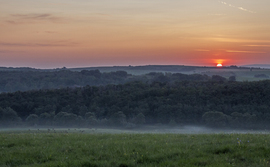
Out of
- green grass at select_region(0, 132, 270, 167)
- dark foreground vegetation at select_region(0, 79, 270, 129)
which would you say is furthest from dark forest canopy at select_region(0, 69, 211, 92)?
green grass at select_region(0, 132, 270, 167)

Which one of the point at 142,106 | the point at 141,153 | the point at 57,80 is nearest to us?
the point at 141,153

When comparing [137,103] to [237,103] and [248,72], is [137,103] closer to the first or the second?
[237,103]

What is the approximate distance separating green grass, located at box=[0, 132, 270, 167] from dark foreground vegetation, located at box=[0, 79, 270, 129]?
1234 inches

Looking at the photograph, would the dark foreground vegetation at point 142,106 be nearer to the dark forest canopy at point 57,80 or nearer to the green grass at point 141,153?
the green grass at point 141,153

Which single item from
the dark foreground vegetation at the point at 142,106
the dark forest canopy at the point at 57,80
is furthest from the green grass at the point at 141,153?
the dark forest canopy at the point at 57,80

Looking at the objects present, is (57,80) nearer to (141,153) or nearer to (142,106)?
(142,106)

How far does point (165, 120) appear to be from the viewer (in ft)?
149

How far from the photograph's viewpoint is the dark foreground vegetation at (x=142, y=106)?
140 feet

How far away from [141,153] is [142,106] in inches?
1575

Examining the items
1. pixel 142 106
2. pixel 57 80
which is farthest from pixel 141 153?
pixel 57 80

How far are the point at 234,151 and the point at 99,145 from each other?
199 inches

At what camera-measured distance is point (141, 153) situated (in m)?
9.19

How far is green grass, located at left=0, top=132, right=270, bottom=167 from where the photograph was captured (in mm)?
8312

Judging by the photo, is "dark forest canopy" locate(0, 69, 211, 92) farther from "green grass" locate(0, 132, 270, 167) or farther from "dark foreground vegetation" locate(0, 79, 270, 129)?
"green grass" locate(0, 132, 270, 167)
